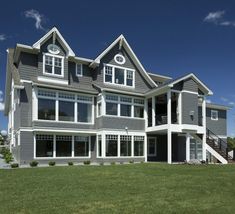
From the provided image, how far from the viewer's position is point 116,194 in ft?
31.5

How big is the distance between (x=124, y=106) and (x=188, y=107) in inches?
218

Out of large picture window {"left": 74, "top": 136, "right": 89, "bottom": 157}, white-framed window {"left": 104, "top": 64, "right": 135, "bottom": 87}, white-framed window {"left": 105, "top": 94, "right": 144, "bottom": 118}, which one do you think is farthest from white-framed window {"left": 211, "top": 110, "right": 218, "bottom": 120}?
large picture window {"left": 74, "top": 136, "right": 89, "bottom": 157}

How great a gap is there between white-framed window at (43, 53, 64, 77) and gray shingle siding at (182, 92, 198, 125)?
1063cm

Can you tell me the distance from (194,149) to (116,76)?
34.6 feet

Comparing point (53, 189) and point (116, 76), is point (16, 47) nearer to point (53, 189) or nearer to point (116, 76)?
point (116, 76)

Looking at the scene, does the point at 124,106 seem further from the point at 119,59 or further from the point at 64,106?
the point at 64,106

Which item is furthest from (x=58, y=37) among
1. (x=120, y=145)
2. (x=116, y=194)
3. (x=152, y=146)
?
(x=116, y=194)

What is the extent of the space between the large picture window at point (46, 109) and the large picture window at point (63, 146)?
1845mm

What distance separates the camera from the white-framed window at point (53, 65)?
2309 centimetres

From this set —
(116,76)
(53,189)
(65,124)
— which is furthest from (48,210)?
(116,76)

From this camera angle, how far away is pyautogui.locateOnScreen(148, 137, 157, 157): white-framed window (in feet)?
89.1

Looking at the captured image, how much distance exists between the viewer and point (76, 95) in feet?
77.6

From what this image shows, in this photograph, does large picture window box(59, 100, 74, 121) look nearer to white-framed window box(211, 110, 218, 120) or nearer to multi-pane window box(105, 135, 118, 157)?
multi-pane window box(105, 135, 118, 157)

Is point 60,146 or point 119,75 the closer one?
point 60,146
